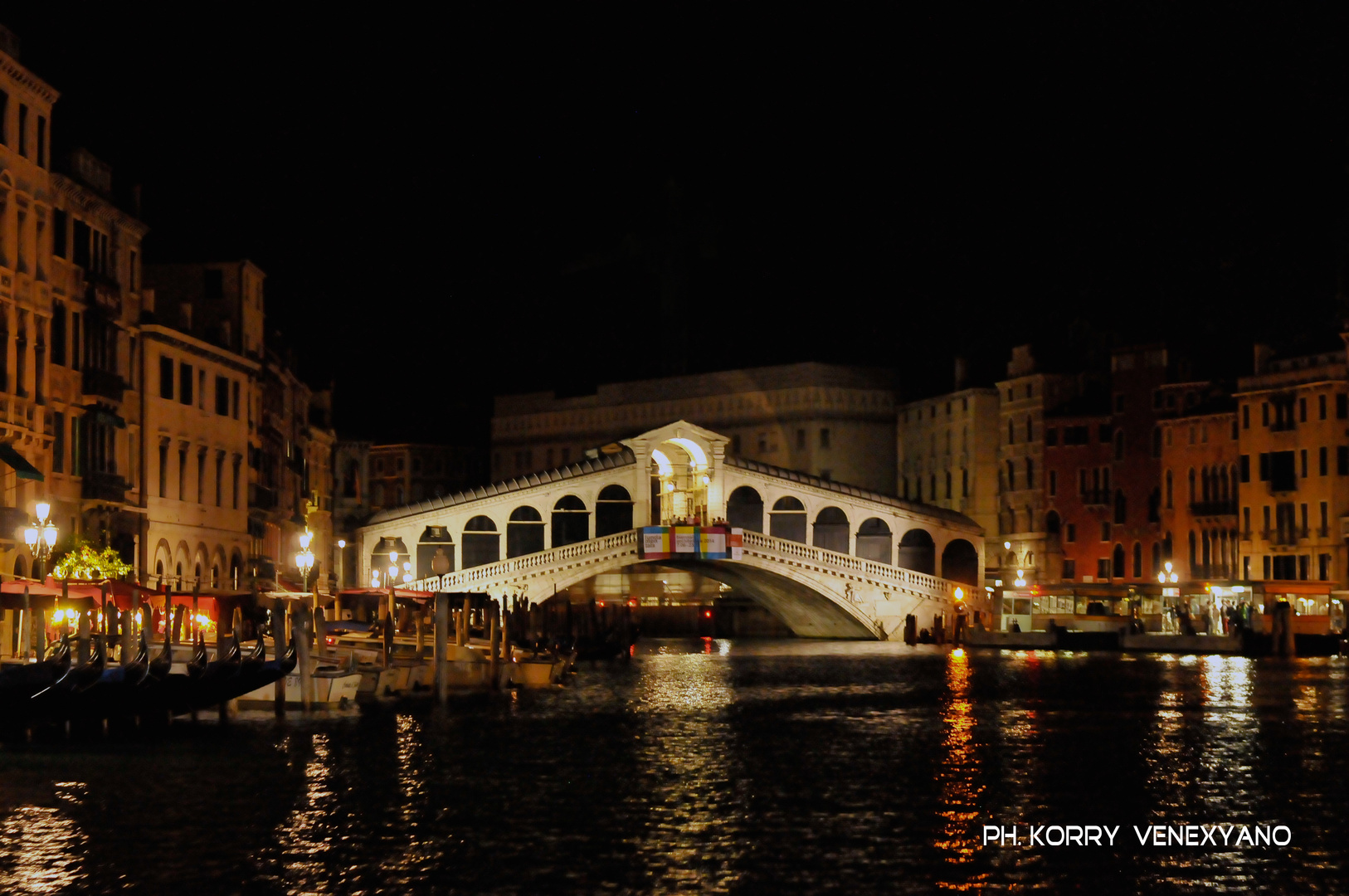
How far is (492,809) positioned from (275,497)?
34286mm

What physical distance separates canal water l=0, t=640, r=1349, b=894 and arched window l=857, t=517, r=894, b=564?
138 ft

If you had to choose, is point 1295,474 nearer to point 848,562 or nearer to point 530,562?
point 848,562

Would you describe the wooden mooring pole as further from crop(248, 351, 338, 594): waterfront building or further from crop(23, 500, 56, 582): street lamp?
crop(248, 351, 338, 594): waterfront building

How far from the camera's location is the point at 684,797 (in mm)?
22812

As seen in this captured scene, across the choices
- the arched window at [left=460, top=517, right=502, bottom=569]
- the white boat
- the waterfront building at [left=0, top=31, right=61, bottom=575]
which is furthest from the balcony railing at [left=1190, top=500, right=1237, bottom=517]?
the white boat

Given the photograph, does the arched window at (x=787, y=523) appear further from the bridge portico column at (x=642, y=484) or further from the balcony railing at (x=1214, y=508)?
the balcony railing at (x=1214, y=508)

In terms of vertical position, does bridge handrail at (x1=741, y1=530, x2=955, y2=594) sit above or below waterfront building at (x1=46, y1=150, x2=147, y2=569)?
below

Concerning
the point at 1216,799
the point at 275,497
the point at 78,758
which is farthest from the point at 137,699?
the point at 275,497

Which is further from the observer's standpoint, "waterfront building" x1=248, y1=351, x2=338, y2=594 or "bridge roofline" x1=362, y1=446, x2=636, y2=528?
"bridge roofline" x1=362, y1=446, x2=636, y2=528

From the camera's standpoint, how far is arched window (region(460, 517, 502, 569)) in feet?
245

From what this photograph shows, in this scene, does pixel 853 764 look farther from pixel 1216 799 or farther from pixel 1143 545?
pixel 1143 545

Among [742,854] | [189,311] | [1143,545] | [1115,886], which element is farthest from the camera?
[1143,545]

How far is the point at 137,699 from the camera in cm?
2766

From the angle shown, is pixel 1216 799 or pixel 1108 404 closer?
pixel 1216 799
